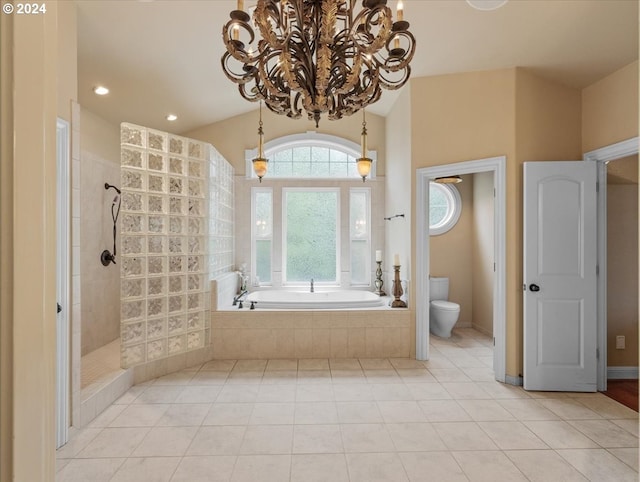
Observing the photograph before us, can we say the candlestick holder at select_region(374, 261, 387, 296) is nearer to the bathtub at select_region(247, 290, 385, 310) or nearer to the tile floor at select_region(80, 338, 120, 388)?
the bathtub at select_region(247, 290, 385, 310)

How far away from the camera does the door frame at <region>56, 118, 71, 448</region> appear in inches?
86.1

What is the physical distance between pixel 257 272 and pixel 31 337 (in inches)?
177

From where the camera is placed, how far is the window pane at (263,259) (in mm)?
4840

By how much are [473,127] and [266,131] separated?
8.87 feet

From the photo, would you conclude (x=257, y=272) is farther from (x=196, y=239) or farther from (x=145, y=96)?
(x=145, y=96)

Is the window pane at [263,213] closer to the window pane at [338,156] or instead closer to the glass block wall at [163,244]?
the window pane at [338,156]

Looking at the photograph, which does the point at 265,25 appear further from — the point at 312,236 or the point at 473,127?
the point at 312,236

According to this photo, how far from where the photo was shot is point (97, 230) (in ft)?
11.8

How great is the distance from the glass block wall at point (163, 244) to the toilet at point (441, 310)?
285 cm

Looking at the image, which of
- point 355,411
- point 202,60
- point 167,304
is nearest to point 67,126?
point 202,60

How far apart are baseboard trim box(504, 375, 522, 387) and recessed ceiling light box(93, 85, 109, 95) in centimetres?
457

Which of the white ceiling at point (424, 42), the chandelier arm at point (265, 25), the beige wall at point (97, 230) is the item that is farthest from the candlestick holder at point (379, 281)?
the chandelier arm at point (265, 25)

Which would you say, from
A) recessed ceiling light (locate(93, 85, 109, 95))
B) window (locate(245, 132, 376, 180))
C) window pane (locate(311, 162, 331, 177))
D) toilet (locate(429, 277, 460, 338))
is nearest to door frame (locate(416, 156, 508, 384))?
toilet (locate(429, 277, 460, 338))

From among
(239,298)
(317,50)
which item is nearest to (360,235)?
(239,298)
